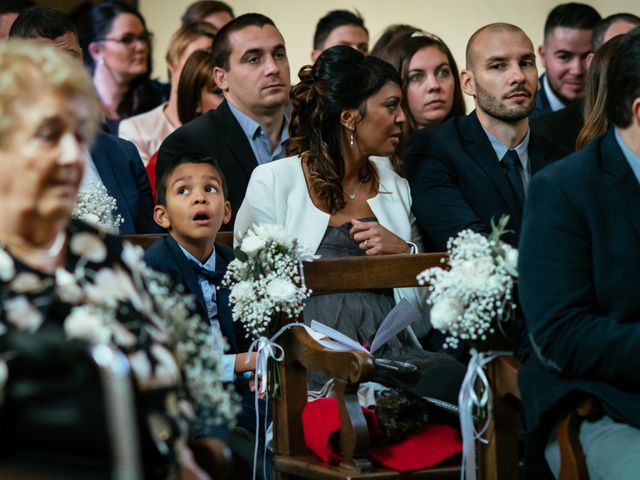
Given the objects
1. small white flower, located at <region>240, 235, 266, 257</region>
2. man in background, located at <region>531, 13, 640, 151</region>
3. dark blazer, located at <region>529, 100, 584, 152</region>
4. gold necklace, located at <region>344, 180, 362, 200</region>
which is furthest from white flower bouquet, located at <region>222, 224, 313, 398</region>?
dark blazer, located at <region>529, 100, 584, 152</region>

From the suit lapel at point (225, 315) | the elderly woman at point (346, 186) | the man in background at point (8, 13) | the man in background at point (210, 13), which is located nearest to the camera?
the suit lapel at point (225, 315)

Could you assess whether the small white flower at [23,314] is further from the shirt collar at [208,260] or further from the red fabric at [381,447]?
the shirt collar at [208,260]

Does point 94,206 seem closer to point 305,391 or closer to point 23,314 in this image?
point 305,391

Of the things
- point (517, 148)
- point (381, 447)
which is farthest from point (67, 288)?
point (517, 148)

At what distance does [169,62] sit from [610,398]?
4.31 metres

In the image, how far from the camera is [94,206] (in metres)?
4.24

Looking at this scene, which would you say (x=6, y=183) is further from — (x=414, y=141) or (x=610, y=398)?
(x=414, y=141)

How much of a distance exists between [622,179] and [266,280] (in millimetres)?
1113

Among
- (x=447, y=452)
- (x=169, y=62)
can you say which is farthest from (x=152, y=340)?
(x=169, y=62)

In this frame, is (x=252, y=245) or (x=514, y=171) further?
(x=514, y=171)

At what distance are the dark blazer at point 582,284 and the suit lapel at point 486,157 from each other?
152 centimetres

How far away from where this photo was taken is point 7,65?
230 cm

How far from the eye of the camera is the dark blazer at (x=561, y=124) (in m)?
5.92

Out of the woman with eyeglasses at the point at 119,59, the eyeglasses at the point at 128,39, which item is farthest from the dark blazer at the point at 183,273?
the eyeglasses at the point at 128,39
